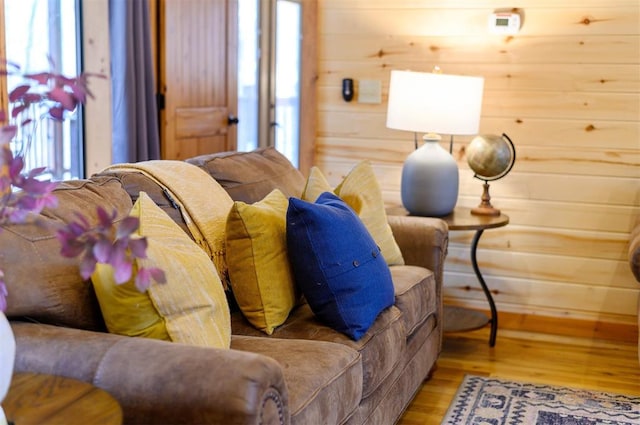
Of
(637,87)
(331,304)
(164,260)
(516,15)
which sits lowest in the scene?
(331,304)

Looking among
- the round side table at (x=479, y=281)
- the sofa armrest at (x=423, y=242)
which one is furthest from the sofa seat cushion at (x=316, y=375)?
the round side table at (x=479, y=281)

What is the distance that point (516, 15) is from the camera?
4.08 metres

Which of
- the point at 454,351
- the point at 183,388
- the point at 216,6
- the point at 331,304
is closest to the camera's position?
the point at 183,388

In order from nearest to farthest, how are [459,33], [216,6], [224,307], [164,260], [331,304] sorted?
[164,260] → [224,307] → [331,304] → [459,33] → [216,6]

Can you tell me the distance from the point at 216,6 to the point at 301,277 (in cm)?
245

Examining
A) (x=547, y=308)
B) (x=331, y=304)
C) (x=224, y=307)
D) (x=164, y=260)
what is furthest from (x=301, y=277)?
(x=547, y=308)

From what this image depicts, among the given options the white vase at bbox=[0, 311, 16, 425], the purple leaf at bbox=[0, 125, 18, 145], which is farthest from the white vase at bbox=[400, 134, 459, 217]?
A: the purple leaf at bbox=[0, 125, 18, 145]

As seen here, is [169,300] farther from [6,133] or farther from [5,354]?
[6,133]

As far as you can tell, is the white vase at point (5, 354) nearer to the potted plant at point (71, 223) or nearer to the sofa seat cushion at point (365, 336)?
the potted plant at point (71, 223)

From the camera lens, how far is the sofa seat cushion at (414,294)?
293 centimetres

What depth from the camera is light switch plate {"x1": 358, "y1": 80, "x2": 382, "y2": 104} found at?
4418mm

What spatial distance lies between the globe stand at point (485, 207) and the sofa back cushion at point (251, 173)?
976 mm

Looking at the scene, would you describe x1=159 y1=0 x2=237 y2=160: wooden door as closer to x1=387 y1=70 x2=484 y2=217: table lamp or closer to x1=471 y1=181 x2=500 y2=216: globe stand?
x1=387 y1=70 x2=484 y2=217: table lamp

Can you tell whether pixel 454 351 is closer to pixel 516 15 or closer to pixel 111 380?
pixel 516 15
